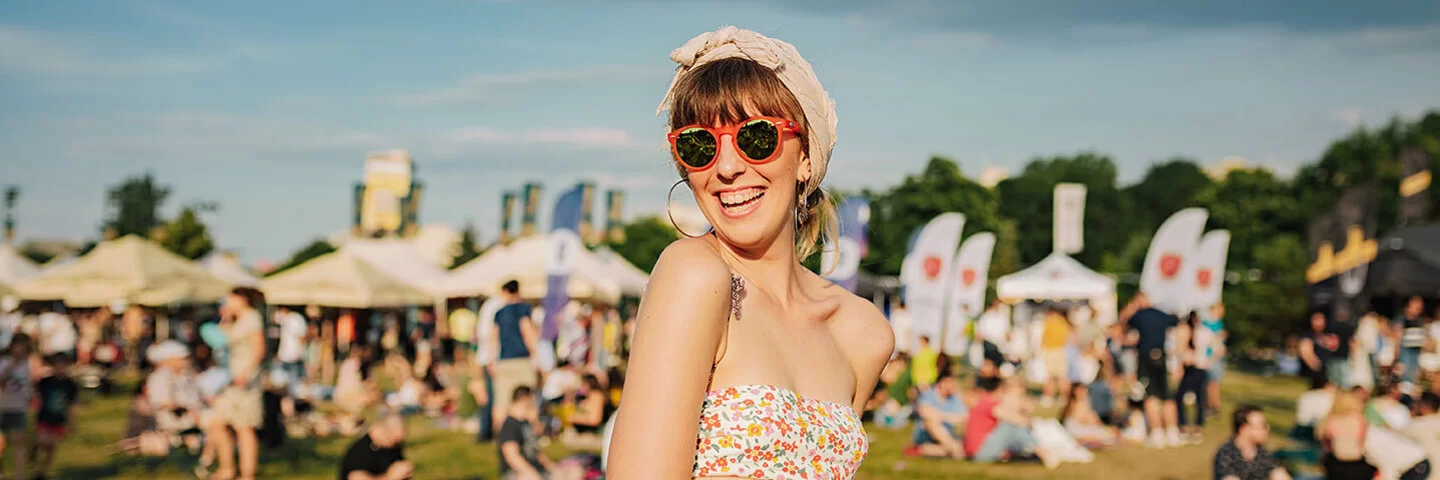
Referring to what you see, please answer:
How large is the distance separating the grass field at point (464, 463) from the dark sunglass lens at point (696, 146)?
10.7m

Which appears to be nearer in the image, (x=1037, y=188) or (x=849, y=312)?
(x=849, y=312)

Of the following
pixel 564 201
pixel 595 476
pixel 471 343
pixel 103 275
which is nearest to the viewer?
pixel 595 476

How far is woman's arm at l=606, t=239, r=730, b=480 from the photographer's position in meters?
1.37

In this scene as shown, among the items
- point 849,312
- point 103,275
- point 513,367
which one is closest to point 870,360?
point 849,312

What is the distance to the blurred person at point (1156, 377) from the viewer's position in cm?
1413

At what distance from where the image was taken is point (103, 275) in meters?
22.7

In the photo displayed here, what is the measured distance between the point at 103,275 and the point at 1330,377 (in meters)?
20.8

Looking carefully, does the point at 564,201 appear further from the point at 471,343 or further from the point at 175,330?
the point at 175,330

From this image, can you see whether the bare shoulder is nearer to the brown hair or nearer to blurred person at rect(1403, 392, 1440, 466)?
the brown hair

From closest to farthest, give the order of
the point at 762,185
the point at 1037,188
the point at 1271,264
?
the point at 762,185 < the point at 1271,264 < the point at 1037,188

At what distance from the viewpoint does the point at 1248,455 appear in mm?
9445

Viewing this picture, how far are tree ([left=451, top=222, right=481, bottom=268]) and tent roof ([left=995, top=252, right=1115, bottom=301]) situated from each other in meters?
31.2

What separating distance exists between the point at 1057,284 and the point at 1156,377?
17.5 meters

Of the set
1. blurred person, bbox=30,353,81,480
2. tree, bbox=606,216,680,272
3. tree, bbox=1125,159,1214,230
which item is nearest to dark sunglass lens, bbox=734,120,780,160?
blurred person, bbox=30,353,81,480
